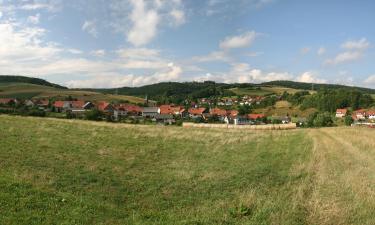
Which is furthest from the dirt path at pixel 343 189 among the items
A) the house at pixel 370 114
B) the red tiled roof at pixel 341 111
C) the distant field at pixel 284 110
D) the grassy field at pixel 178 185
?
the red tiled roof at pixel 341 111

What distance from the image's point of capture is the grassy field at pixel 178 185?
36.6ft

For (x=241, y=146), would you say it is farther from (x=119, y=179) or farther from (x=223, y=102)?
(x=223, y=102)

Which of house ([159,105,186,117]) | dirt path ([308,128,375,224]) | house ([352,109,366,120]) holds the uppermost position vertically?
house ([352,109,366,120])

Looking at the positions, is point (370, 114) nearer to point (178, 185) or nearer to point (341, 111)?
point (341, 111)

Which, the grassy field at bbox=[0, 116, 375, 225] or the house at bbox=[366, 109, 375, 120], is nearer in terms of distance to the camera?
the grassy field at bbox=[0, 116, 375, 225]

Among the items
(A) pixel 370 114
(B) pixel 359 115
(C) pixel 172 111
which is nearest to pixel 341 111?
(B) pixel 359 115

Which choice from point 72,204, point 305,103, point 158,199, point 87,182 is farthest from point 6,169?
point 305,103

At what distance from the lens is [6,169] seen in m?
15.7

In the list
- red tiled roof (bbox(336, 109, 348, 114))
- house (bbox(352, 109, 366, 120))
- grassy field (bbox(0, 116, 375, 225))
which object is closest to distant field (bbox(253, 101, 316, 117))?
red tiled roof (bbox(336, 109, 348, 114))

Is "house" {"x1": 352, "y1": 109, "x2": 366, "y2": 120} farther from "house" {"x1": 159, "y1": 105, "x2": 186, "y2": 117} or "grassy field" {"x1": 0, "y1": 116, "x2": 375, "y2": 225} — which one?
"grassy field" {"x1": 0, "y1": 116, "x2": 375, "y2": 225}

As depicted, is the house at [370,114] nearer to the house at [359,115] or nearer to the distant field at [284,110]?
the house at [359,115]

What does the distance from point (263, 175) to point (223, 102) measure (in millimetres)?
182232

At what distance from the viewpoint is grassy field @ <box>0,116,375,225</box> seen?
11164 mm

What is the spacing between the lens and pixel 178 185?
50.5ft
